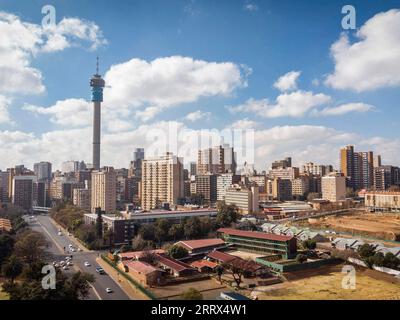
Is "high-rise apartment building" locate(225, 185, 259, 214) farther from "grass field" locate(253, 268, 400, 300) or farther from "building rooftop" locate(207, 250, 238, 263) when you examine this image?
"grass field" locate(253, 268, 400, 300)

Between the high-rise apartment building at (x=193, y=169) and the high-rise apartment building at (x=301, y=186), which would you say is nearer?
the high-rise apartment building at (x=301, y=186)

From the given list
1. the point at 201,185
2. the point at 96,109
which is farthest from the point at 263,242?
the point at 96,109

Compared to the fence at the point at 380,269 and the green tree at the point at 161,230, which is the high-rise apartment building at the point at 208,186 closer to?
the green tree at the point at 161,230

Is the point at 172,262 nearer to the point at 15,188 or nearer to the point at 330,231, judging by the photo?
the point at 330,231

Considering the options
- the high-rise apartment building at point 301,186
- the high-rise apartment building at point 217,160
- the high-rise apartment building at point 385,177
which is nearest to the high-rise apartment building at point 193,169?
the high-rise apartment building at point 217,160

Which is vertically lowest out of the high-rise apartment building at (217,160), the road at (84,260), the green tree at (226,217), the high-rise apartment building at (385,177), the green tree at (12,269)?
the road at (84,260)

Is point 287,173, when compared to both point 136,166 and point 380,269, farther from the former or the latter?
point 380,269
